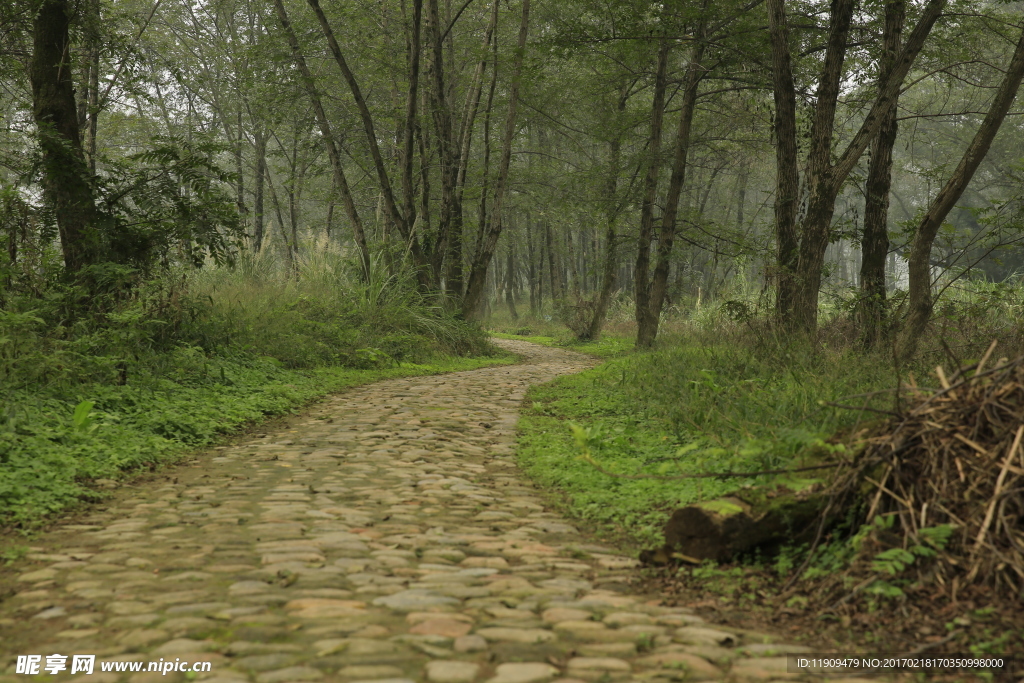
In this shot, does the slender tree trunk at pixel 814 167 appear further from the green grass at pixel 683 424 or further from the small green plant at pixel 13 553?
the small green plant at pixel 13 553

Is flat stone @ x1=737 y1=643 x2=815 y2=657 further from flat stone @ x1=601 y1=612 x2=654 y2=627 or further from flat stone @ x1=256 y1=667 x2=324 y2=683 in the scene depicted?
flat stone @ x1=256 y1=667 x2=324 y2=683

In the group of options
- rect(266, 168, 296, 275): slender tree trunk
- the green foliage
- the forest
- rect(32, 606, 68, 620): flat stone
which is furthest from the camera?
rect(266, 168, 296, 275): slender tree trunk

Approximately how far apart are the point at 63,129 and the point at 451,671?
311 inches

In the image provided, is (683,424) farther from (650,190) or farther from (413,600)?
(650,190)

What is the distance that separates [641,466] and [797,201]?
234 inches

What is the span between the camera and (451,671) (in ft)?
7.00

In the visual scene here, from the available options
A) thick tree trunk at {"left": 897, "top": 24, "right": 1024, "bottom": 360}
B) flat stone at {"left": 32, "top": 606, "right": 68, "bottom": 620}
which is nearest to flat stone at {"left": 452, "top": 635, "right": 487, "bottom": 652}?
flat stone at {"left": 32, "top": 606, "right": 68, "bottom": 620}

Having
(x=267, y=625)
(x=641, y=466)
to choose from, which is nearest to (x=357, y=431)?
(x=641, y=466)

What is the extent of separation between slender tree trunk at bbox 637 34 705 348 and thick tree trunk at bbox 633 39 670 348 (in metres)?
0.08

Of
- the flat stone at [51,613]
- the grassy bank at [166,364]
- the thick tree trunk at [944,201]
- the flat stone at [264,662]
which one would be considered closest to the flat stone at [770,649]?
the flat stone at [264,662]

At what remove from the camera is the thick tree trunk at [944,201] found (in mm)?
5917

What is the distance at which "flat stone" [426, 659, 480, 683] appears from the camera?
6.84 ft

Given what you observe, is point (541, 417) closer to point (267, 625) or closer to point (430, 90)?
point (267, 625)

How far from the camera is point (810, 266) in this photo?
812 cm
